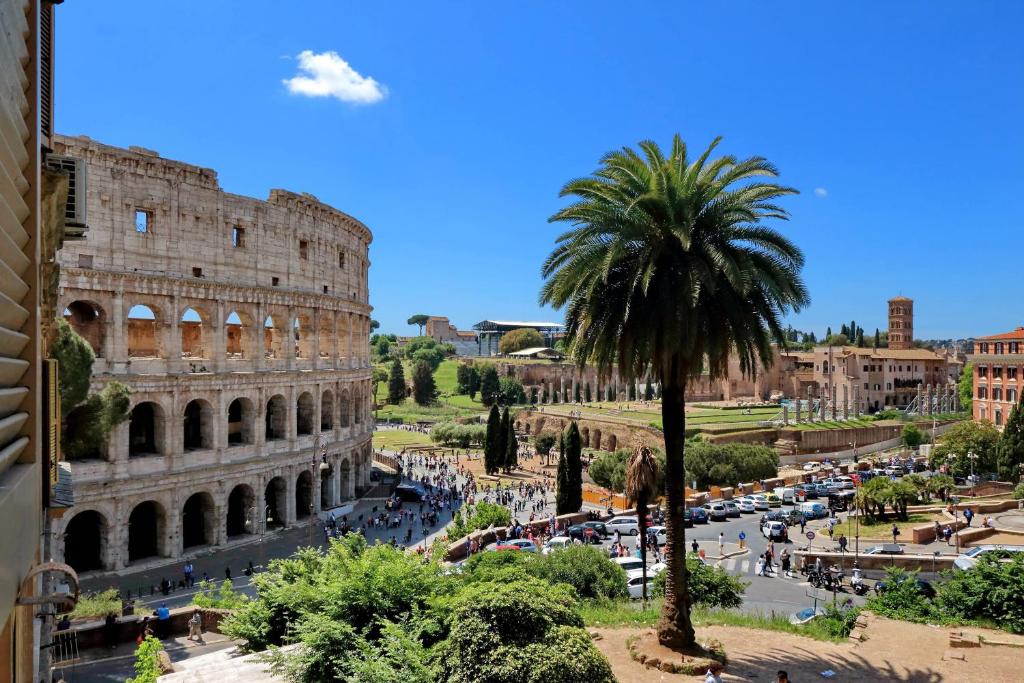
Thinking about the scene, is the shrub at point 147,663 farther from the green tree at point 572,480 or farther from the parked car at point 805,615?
the green tree at point 572,480

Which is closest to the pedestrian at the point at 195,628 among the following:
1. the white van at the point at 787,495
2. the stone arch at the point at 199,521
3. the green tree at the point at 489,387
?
the stone arch at the point at 199,521

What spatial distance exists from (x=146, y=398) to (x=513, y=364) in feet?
321

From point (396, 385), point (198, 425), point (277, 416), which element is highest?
point (277, 416)

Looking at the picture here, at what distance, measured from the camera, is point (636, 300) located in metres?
14.3

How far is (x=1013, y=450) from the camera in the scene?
4112 centimetres

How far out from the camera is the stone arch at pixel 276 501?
116ft

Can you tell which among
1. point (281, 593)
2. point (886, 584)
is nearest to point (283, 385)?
point (281, 593)

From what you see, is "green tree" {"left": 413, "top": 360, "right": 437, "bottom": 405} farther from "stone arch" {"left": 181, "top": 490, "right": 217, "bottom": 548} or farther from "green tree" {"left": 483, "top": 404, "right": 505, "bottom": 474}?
"stone arch" {"left": 181, "top": 490, "right": 217, "bottom": 548}

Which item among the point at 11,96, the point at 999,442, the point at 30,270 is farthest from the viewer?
the point at 999,442

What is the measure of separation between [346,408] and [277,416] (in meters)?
6.15

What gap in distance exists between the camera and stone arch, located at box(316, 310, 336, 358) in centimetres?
4000

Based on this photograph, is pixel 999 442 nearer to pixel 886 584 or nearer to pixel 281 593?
pixel 886 584

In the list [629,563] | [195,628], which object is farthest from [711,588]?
[195,628]

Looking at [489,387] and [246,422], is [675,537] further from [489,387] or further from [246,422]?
[489,387]
